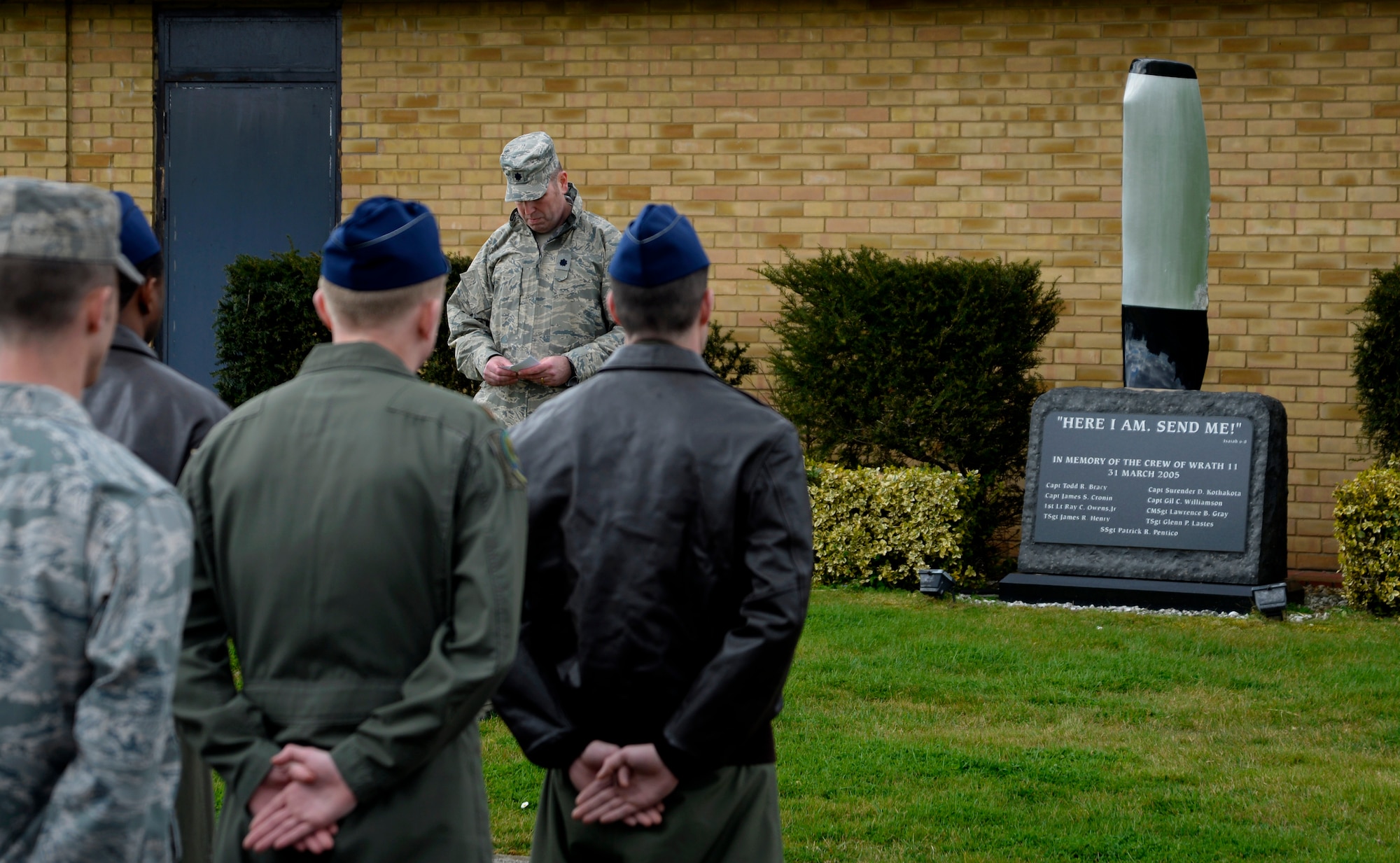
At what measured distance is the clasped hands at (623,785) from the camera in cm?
261

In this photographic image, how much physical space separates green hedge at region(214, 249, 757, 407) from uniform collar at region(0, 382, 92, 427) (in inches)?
332

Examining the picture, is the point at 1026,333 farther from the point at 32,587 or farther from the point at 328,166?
the point at 32,587

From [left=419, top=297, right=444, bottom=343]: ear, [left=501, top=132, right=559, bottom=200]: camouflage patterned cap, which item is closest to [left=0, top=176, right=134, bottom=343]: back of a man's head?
[left=419, top=297, right=444, bottom=343]: ear

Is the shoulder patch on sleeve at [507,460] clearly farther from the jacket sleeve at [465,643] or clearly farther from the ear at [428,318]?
the ear at [428,318]

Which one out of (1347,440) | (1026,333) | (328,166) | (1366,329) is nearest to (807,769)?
(1026,333)

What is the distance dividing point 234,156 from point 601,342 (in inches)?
300

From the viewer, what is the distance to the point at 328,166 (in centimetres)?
1190

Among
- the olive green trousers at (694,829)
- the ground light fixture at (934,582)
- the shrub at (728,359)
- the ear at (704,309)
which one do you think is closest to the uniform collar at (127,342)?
the ear at (704,309)

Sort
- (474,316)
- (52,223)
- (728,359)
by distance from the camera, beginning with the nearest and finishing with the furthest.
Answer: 1. (52,223)
2. (474,316)
3. (728,359)

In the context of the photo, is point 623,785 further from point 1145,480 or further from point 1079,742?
point 1145,480

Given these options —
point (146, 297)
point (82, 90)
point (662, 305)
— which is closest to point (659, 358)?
point (662, 305)

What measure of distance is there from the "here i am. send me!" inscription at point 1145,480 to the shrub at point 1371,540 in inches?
25.6

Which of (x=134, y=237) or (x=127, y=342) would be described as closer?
(x=127, y=342)

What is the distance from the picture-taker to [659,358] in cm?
276
